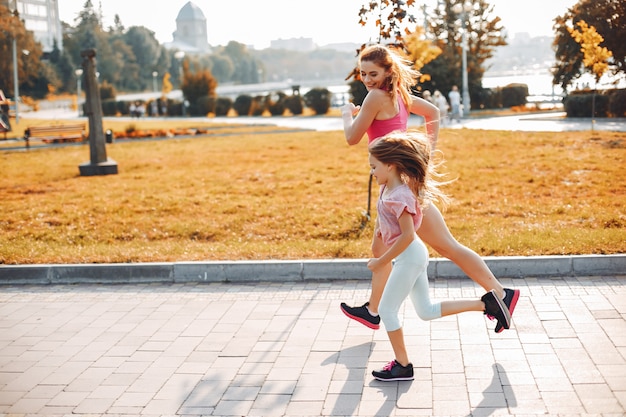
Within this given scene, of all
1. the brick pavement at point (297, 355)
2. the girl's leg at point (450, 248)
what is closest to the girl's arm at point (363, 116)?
the girl's leg at point (450, 248)

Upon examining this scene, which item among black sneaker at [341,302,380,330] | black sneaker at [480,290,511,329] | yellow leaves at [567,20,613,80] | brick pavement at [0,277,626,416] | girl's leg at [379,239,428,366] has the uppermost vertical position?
yellow leaves at [567,20,613,80]

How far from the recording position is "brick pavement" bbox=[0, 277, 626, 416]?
459cm

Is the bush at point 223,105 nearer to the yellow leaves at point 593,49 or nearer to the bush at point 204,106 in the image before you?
the bush at point 204,106

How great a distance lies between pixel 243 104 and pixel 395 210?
→ 48393 millimetres

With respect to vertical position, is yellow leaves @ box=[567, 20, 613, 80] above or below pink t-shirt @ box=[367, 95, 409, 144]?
above

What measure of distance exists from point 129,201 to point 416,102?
7.59m

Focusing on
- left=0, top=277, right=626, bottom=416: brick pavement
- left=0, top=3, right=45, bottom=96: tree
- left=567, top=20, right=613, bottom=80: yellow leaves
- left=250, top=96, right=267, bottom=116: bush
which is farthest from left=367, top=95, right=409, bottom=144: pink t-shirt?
left=0, top=3, right=45, bottom=96: tree

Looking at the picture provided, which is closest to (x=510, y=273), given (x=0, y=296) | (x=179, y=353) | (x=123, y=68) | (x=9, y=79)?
(x=179, y=353)

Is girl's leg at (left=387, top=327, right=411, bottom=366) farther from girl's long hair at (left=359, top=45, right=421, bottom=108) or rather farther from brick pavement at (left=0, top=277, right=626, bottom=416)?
girl's long hair at (left=359, top=45, right=421, bottom=108)

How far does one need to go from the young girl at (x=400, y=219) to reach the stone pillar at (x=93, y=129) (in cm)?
1287

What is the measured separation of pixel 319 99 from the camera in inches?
1893

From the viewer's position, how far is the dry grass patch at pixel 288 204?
28.1 ft

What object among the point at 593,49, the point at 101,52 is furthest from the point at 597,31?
the point at 101,52

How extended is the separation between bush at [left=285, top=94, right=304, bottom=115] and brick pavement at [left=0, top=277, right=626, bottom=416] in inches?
1673
